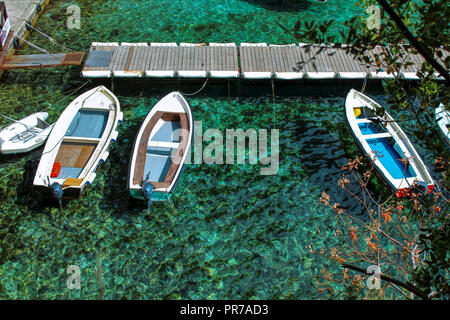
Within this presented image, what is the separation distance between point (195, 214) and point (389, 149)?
8.36 meters

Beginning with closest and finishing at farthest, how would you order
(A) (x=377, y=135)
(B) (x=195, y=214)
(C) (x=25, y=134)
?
1. (B) (x=195, y=214)
2. (A) (x=377, y=135)
3. (C) (x=25, y=134)

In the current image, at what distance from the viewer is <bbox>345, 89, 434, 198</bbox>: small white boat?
15.2 meters

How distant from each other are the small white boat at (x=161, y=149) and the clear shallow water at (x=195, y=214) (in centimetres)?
83

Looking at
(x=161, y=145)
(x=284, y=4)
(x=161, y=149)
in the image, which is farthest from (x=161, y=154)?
(x=284, y=4)

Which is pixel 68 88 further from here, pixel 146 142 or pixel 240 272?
pixel 240 272

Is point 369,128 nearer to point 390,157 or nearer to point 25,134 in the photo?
point 390,157

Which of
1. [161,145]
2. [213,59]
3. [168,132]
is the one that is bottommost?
[168,132]

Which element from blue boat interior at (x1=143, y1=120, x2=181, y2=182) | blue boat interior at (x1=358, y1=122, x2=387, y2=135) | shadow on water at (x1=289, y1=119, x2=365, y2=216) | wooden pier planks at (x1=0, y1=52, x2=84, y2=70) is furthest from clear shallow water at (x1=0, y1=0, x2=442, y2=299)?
blue boat interior at (x1=143, y1=120, x2=181, y2=182)

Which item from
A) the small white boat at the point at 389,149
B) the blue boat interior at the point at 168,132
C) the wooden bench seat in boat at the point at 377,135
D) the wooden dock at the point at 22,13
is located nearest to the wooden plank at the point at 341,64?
the small white boat at the point at 389,149

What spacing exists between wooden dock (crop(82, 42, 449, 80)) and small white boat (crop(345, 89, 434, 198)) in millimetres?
2507

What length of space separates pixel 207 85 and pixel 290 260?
10.1 m

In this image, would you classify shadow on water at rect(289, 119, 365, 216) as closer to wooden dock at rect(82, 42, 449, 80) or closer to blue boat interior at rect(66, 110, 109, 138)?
wooden dock at rect(82, 42, 449, 80)

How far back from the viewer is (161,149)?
655 inches
